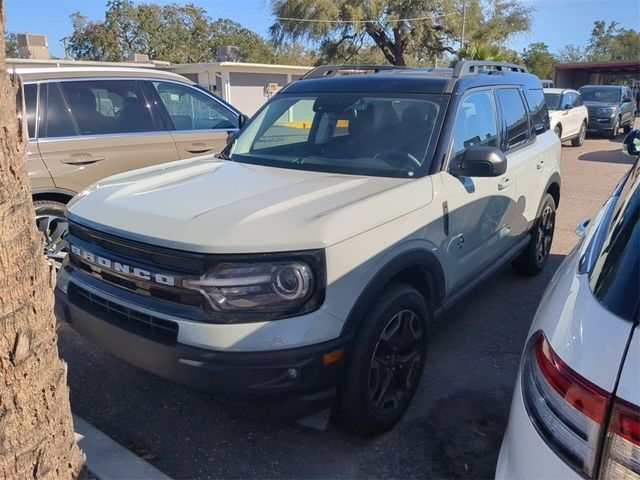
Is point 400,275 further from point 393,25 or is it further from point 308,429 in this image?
point 393,25

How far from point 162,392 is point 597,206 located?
766 centimetres

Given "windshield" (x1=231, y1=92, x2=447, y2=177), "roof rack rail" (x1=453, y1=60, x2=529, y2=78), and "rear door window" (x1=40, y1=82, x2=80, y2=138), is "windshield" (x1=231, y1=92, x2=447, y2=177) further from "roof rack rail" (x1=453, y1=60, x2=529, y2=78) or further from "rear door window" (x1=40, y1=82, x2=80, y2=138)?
"rear door window" (x1=40, y1=82, x2=80, y2=138)

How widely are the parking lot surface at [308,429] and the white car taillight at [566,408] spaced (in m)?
1.35

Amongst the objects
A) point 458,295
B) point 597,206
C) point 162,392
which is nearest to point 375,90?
point 458,295

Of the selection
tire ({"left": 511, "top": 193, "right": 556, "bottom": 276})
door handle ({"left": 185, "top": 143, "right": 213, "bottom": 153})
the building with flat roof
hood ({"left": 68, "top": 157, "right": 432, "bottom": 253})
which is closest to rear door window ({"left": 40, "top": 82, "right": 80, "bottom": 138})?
door handle ({"left": 185, "top": 143, "right": 213, "bottom": 153})

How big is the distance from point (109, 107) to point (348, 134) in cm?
292

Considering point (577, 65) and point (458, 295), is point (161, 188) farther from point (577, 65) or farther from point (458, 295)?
point (577, 65)

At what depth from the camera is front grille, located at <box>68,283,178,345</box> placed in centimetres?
260

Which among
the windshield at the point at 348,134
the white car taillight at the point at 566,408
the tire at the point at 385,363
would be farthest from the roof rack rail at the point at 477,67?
the white car taillight at the point at 566,408

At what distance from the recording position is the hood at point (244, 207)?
8.27ft

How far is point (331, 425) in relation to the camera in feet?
10.2

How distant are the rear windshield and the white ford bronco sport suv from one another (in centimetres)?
113

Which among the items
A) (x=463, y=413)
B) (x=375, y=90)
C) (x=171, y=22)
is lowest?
(x=463, y=413)

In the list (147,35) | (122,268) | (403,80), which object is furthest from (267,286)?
(147,35)
